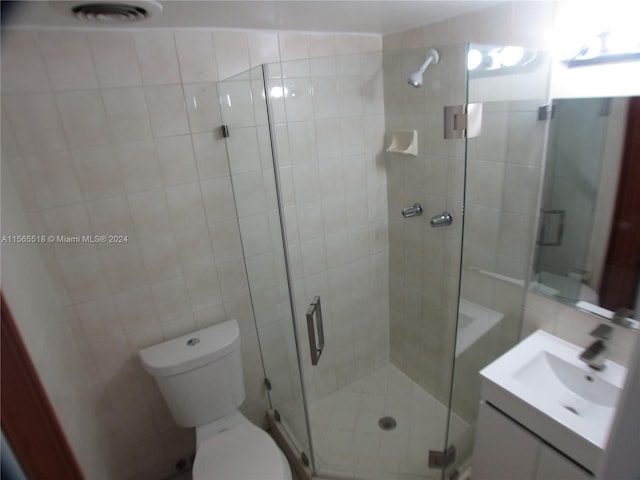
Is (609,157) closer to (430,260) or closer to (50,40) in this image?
(430,260)

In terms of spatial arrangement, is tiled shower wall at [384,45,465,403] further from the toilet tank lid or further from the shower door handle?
the toilet tank lid

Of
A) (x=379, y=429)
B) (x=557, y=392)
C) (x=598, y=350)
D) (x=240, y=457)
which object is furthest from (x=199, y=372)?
(x=598, y=350)

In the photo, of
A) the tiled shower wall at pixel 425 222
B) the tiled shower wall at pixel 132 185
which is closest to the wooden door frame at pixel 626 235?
the tiled shower wall at pixel 425 222

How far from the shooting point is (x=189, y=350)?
1.69 m

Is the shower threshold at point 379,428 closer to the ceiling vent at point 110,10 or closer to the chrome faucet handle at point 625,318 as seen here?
the chrome faucet handle at point 625,318

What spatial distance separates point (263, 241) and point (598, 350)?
1.52 m

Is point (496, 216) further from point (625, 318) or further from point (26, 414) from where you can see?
point (26, 414)

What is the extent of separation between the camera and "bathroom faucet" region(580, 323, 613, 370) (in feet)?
4.57

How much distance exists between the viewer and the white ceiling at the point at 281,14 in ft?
3.96

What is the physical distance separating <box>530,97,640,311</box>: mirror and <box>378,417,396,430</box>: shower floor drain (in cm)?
120

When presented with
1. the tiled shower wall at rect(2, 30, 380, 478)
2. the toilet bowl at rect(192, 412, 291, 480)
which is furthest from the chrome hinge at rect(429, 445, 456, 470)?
the tiled shower wall at rect(2, 30, 380, 478)

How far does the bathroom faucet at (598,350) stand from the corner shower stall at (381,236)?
366 mm

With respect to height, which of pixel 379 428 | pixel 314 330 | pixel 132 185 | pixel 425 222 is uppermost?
pixel 132 185

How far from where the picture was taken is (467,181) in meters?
1.64
